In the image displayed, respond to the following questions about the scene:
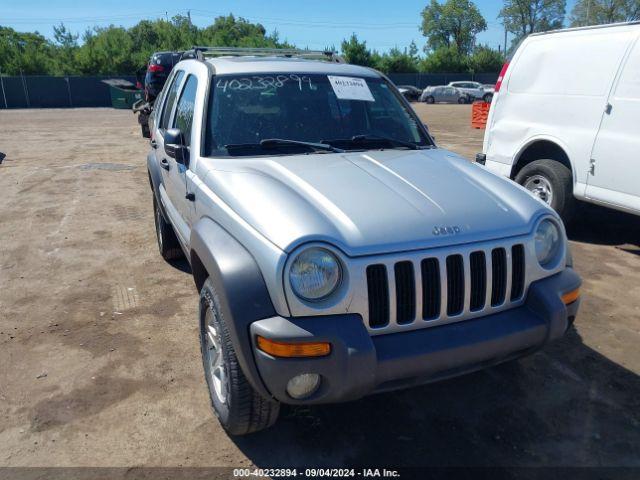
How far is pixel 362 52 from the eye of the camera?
50500 millimetres

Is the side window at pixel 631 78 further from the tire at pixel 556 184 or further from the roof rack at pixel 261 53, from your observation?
the roof rack at pixel 261 53

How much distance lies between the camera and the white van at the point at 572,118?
5.14m

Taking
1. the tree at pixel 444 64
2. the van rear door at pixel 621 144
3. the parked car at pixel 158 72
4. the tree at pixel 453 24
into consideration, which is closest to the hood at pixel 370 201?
the van rear door at pixel 621 144

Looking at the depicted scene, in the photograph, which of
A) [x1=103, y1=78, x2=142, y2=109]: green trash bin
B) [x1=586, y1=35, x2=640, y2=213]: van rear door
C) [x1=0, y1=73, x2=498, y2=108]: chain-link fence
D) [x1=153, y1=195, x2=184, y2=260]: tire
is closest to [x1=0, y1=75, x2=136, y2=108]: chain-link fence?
[x1=0, y1=73, x2=498, y2=108]: chain-link fence

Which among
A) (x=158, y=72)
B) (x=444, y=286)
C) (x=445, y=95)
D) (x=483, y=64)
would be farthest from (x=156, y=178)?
(x=483, y=64)

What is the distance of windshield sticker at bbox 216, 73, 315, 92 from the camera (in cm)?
362

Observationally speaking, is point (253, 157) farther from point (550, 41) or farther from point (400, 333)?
point (550, 41)

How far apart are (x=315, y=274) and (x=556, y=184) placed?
4444mm

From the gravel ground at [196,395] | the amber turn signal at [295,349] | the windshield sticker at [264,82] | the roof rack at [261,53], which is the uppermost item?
the roof rack at [261,53]

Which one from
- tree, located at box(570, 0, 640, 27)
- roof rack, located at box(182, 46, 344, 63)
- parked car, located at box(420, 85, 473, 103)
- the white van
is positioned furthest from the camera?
tree, located at box(570, 0, 640, 27)

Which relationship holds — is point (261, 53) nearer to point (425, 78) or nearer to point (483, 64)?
point (425, 78)

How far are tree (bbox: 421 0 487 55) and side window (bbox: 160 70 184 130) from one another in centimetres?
8470

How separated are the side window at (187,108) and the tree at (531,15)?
90.4 meters

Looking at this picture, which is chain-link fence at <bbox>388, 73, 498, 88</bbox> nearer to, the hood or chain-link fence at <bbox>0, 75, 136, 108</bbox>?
chain-link fence at <bbox>0, 75, 136, 108</bbox>
